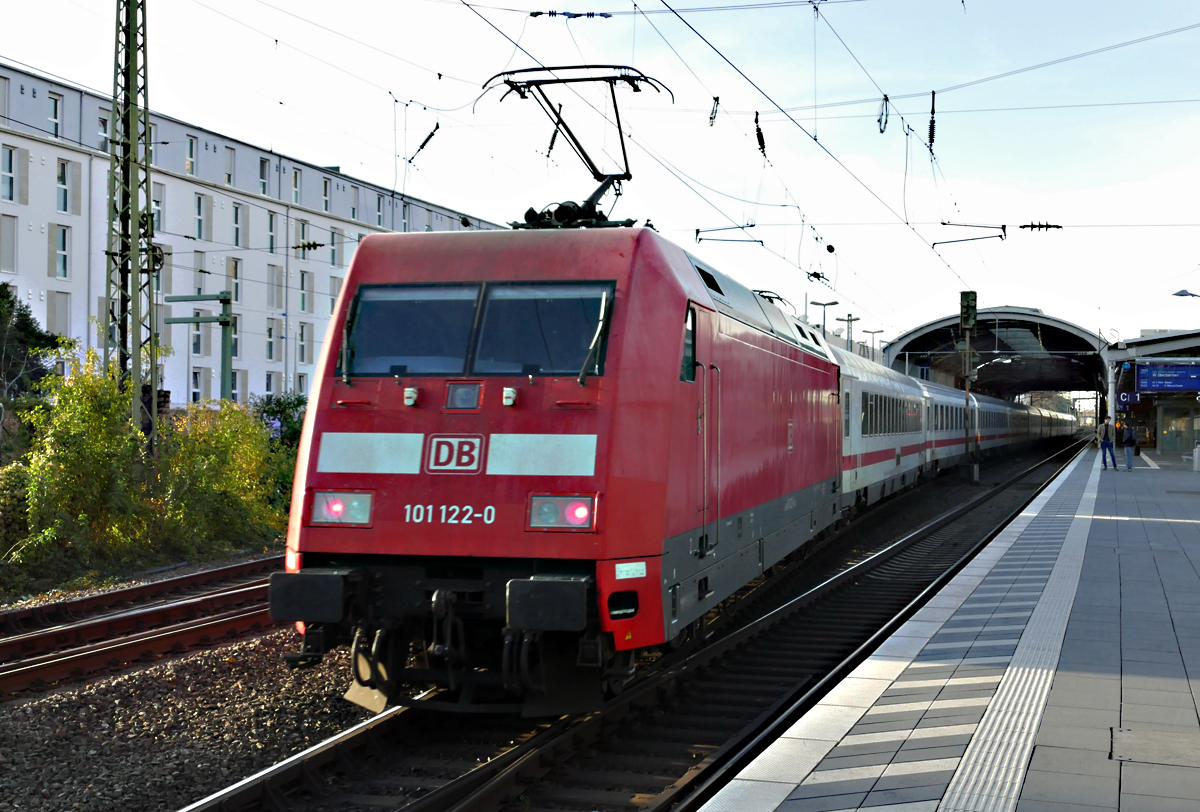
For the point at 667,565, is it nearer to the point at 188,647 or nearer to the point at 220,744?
the point at 220,744

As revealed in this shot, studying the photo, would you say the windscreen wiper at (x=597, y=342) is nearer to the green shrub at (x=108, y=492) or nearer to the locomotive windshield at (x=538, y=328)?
the locomotive windshield at (x=538, y=328)

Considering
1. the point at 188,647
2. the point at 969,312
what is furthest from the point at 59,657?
the point at 969,312

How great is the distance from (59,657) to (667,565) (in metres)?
5.43

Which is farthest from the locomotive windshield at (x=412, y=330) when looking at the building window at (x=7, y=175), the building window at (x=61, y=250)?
the building window at (x=61, y=250)

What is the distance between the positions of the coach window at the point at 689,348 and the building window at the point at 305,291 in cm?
4463

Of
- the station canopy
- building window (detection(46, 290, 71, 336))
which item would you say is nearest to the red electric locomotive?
building window (detection(46, 290, 71, 336))

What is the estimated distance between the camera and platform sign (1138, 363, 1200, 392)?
39.9 m

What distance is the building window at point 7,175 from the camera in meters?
36.0

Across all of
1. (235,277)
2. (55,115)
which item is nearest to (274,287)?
(235,277)

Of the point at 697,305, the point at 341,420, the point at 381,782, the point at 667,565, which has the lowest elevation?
the point at 381,782

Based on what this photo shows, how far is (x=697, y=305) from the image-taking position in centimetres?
795

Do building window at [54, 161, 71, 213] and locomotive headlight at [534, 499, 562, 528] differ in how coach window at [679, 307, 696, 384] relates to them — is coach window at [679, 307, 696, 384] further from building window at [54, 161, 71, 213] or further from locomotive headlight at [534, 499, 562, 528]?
building window at [54, 161, 71, 213]

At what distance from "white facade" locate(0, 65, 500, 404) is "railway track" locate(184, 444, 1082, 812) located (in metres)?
22.2

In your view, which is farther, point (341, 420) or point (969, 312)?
point (969, 312)
